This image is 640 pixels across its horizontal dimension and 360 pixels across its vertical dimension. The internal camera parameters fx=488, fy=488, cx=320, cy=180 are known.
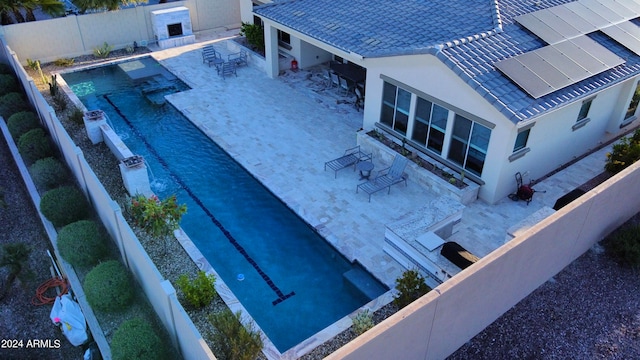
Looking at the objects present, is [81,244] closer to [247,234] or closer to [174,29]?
[247,234]

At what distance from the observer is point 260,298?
1252 cm

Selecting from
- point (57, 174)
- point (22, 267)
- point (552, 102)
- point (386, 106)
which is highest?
point (552, 102)

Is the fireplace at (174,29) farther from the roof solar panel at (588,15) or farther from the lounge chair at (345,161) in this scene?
the roof solar panel at (588,15)

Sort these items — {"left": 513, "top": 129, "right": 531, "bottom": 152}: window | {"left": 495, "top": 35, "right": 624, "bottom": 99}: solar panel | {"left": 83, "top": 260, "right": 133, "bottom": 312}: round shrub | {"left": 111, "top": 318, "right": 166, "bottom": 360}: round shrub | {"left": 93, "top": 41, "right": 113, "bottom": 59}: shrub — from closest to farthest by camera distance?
{"left": 111, "top": 318, "right": 166, "bottom": 360}: round shrub, {"left": 83, "top": 260, "right": 133, "bottom": 312}: round shrub, {"left": 495, "top": 35, "right": 624, "bottom": 99}: solar panel, {"left": 513, "top": 129, "right": 531, "bottom": 152}: window, {"left": 93, "top": 41, "right": 113, "bottom": 59}: shrub

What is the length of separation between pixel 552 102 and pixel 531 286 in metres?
5.48

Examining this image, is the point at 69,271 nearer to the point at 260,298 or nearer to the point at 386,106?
the point at 260,298

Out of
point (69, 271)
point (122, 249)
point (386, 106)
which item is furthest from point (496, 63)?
point (69, 271)

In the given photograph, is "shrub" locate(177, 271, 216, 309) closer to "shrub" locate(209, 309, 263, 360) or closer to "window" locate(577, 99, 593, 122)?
"shrub" locate(209, 309, 263, 360)

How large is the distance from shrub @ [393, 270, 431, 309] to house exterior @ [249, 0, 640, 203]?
207 inches

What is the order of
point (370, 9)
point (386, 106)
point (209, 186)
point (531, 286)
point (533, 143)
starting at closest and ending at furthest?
point (531, 286)
point (533, 143)
point (209, 186)
point (386, 106)
point (370, 9)

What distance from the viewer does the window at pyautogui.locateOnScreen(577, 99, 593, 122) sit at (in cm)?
1664

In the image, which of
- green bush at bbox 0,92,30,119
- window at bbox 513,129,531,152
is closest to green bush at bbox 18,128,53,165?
green bush at bbox 0,92,30,119

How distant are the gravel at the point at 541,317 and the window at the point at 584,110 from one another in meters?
5.46

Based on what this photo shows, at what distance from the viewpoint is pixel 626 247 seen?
12945 millimetres
